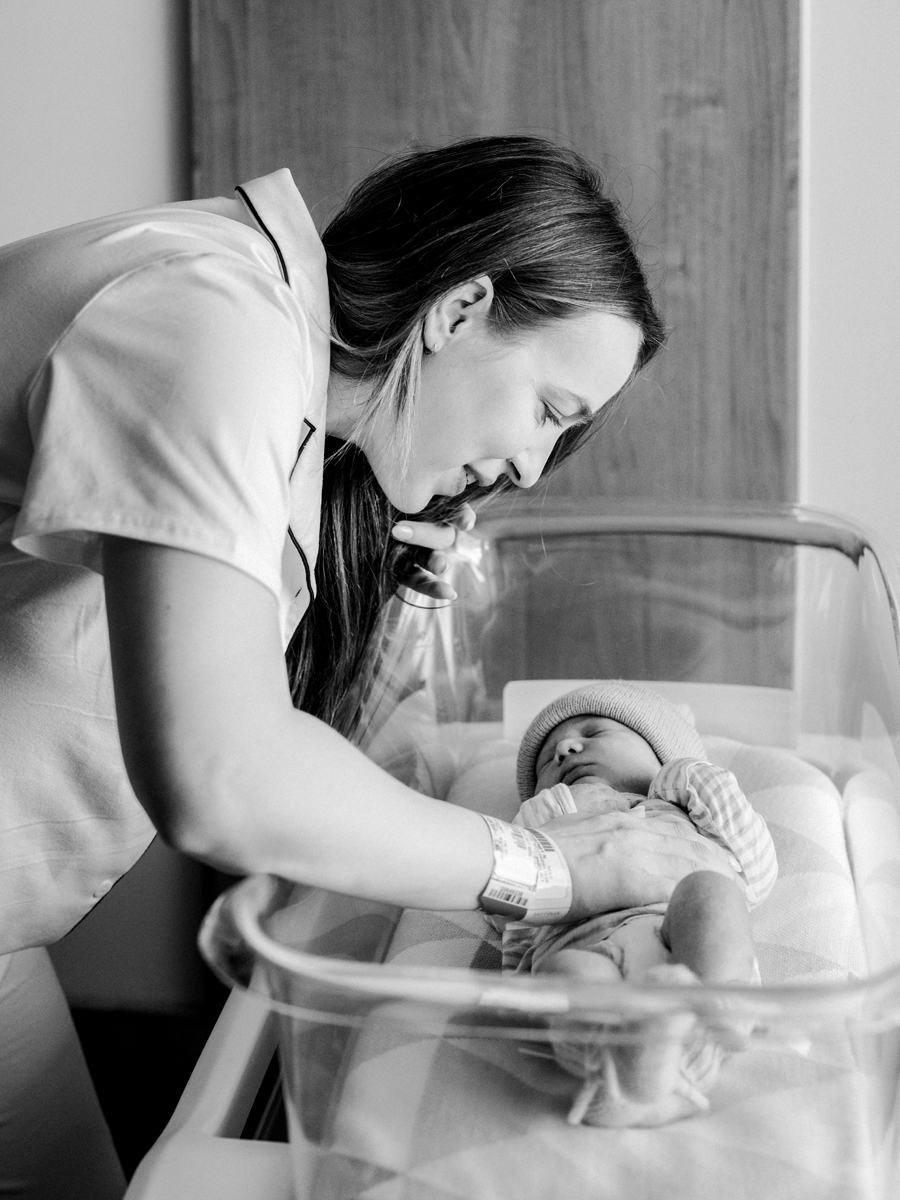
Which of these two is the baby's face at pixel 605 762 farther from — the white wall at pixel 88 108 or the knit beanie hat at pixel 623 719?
the white wall at pixel 88 108

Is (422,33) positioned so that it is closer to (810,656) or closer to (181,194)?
(181,194)

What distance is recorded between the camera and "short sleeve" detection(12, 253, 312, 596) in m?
0.58

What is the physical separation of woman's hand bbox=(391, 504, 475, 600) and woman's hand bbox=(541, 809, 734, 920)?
420mm

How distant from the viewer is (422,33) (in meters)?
1.62

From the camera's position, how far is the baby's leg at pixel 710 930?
2.35ft

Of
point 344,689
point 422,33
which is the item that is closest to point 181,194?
point 422,33

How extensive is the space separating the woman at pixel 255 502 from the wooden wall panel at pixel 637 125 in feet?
1.71

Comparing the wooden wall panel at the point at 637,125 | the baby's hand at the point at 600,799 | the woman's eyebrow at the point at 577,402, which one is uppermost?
the wooden wall panel at the point at 637,125

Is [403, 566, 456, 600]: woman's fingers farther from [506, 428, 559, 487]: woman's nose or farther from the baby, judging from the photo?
[506, 428, 559, 487]: woman's nose

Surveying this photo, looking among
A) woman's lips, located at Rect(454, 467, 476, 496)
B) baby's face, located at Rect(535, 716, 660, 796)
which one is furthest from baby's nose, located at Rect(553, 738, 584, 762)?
woman's lips, located at Rect(454, 467, 476, 496)

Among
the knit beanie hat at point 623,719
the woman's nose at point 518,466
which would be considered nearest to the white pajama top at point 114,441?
the woman's nose at point 518,466

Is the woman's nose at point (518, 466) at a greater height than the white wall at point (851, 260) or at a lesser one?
lesser

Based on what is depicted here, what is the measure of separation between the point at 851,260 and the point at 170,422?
1379 mm

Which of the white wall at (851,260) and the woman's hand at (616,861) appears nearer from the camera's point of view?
the woman's hand at (616,861)
